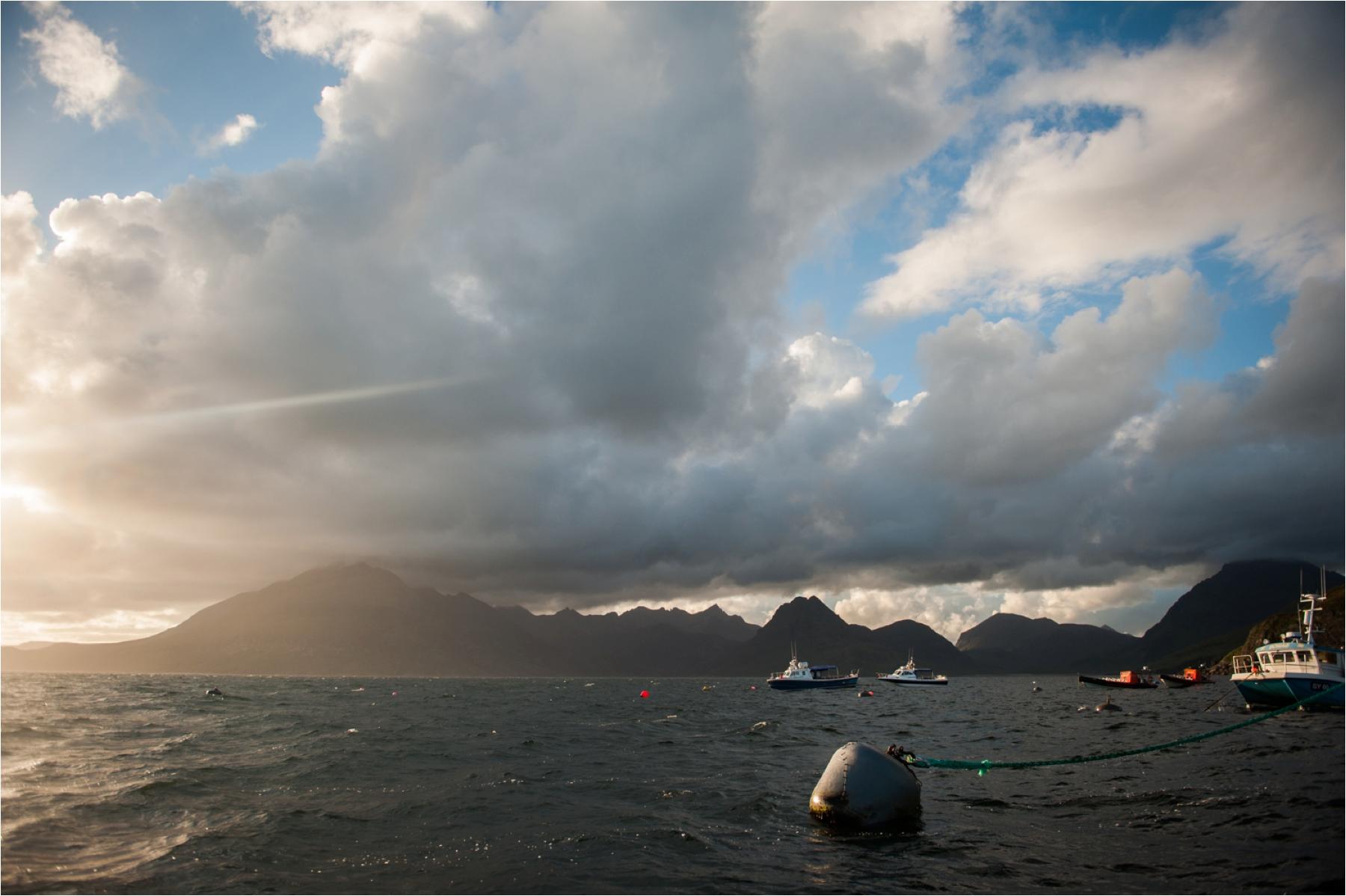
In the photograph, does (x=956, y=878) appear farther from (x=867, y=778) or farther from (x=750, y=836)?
(x=750, y=836)

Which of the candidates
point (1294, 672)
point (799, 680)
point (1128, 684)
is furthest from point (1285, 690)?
point (1128, 684)

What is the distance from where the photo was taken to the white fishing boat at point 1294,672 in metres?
60.7

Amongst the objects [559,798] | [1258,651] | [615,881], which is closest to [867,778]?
[615,881]

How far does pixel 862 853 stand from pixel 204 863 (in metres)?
17.3

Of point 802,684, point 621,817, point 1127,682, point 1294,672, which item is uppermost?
point 1294,672

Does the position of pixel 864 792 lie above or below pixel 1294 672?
above

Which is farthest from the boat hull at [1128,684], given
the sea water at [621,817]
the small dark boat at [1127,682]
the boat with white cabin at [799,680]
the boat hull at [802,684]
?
the sea water at [621,817]

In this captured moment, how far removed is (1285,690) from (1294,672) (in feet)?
9.22

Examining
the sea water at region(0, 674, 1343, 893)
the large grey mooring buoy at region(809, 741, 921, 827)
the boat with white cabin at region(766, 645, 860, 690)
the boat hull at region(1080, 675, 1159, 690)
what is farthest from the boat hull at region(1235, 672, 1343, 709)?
the boat hull at region(1080, 675, 1159, 690)

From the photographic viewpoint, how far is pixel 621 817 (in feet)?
78.8

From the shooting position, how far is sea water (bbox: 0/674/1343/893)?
57.3 ft

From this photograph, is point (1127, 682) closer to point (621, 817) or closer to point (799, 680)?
point (799, 680)

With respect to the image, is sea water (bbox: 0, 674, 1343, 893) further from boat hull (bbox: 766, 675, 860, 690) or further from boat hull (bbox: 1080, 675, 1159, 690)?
boat hull (bbox: 1080, 675, 1159, 690)

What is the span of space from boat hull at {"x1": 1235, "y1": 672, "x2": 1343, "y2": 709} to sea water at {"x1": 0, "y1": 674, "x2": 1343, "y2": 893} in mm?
20334
